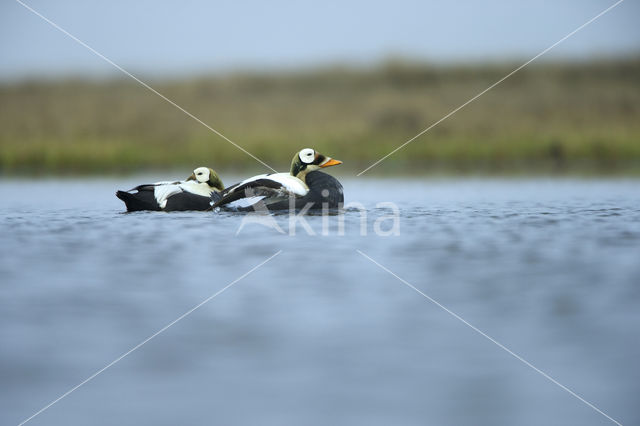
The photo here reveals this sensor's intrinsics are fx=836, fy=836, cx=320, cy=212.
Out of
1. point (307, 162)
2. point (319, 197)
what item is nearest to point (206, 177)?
point (307, 162)

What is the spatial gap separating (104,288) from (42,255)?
1.61 metres

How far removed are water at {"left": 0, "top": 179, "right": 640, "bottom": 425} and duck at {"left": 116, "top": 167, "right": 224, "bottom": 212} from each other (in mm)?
1369

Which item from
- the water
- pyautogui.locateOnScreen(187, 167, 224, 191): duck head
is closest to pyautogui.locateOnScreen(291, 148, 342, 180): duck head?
pyautogui.locateOnScreen(187, 167, 224, 191): duck head

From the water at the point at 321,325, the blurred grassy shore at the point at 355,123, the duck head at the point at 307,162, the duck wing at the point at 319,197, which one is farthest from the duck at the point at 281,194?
the blurred grassy shore at the point at 355,123

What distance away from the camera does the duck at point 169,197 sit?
31.6 feet

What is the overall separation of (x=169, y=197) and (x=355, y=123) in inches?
586

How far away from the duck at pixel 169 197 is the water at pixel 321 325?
4.49 ft

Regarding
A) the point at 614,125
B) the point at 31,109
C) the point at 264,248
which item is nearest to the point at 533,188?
the point at 264,248

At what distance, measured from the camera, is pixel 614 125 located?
23375 mm

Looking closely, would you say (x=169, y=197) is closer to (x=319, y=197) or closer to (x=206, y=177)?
(x=206, y=177)

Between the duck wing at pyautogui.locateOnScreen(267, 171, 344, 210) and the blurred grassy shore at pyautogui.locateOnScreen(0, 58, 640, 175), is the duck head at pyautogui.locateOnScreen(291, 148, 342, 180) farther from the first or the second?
the blurred grassy shore at pyautogui.locateOnScreen(0, 58, 640, 175)

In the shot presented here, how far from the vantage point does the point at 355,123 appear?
24094 mm

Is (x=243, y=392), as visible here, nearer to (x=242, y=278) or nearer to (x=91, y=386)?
(x=91, y=386)

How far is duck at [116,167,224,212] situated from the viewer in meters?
9.62
